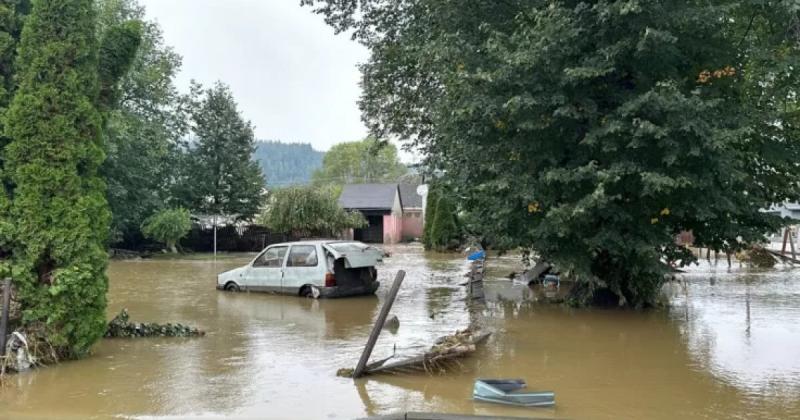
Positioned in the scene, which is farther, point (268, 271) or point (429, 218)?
point (429, 218)

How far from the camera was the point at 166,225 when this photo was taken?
94.7 ft

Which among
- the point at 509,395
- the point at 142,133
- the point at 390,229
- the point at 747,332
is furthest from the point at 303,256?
the point at 390,229

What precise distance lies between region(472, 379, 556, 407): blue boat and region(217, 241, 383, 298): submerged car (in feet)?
25.5

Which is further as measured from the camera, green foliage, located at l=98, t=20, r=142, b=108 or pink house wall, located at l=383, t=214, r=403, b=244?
pink house wall, located at l=383, t=214, r=403, b=244

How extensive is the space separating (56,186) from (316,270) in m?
6.88

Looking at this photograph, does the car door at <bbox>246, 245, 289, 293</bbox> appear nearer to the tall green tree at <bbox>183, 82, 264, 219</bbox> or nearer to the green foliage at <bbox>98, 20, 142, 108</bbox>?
the green foliage at <bbox>98, 20, 142, 108</bbox>

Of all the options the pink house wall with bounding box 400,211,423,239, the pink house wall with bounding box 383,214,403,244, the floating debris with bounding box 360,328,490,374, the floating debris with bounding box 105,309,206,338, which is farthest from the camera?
the pink house wall with bounding box 400,211,423,239

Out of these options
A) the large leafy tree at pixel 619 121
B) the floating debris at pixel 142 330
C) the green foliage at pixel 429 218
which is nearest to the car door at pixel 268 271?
the floating debris at pixel 142 330

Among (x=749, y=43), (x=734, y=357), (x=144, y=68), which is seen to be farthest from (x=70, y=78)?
(x=144, y=68)

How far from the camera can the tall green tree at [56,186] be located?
25.7 feet

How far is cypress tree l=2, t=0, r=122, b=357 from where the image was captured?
309 inches

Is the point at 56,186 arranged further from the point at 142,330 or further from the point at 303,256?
the point at 303,256

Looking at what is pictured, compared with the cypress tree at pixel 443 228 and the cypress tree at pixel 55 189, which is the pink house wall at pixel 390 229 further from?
the cypress tree at pixel 55 189

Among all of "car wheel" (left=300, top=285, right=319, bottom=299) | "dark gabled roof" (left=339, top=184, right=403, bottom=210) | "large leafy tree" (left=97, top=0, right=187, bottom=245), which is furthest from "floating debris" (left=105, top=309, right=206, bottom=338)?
"dark gabled roof" (left=339, top=184, right=403, bottom=210)
